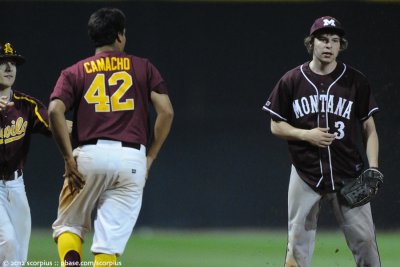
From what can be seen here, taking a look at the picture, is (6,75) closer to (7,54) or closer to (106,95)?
(7,54)

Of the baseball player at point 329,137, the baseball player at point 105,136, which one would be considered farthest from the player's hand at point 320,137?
the baseball player at point 105,136

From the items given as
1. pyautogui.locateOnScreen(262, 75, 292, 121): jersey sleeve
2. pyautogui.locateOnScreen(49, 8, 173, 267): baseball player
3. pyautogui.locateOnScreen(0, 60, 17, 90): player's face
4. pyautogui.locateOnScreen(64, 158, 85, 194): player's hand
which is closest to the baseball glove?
pyautogui.locateOnScreen(262, 75, 292, 121): jersey sleeve

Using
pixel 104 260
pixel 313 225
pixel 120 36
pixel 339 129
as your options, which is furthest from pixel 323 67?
pixel 104 260

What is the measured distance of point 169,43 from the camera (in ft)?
33.8

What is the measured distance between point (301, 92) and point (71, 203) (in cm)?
151

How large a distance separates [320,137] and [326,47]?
0.54 m

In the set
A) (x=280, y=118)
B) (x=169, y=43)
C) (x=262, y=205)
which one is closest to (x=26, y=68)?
(x=169, y=43)

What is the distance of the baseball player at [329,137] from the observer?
4988 mm

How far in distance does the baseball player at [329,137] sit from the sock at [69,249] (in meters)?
1.28

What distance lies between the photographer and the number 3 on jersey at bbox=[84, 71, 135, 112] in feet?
14.9

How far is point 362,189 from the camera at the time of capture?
487 cm

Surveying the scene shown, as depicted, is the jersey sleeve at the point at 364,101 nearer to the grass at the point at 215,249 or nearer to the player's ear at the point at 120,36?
the player's ear at the point at 120,36

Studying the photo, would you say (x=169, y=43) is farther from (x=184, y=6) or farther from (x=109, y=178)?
(x=109, y=178)

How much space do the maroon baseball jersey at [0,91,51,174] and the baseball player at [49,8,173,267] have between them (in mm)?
735
